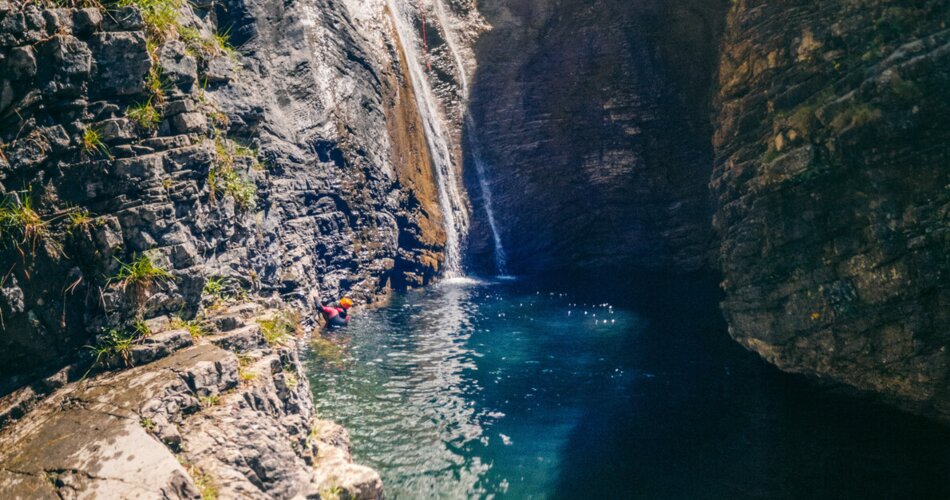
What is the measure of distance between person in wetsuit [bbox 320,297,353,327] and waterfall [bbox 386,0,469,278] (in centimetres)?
668

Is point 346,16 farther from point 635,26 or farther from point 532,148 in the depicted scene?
point 635,26

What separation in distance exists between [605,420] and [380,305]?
9.31 m

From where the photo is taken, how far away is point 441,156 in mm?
21375

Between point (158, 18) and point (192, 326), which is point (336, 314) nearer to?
point (192, 326)

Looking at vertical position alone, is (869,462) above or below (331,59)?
below

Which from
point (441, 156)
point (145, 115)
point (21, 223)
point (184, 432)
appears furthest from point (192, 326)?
point (441, 156)

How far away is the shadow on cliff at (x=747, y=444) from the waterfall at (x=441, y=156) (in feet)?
38.1

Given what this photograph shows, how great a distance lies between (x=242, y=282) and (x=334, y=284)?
8476 millimetres

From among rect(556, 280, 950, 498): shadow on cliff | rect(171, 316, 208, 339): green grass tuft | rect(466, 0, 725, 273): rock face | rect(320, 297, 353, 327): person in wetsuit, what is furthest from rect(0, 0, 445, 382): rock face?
rect(466, 0, 725, 273): rock face

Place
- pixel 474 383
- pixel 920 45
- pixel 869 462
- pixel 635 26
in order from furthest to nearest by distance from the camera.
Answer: pixel 635 26 < pixel 474 383 < pixel 869 462 < pixel 920 45

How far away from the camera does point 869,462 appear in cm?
691

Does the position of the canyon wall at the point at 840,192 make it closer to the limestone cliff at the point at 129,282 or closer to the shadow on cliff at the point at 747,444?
the shadow on cliff at the point at 747,444

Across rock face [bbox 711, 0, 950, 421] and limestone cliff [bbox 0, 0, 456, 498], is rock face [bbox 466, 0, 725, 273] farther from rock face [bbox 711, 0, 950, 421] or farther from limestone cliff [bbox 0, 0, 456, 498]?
limestone cliff [bbox 0, 0, 456, 498]

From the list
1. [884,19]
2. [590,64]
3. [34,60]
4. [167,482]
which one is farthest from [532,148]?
[167,482]
